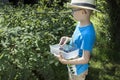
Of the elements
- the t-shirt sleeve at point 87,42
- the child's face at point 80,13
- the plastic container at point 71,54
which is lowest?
the plastic container at point 71,54

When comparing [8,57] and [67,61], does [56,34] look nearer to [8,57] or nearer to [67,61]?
[8,57]

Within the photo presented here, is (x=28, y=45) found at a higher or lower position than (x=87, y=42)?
lower

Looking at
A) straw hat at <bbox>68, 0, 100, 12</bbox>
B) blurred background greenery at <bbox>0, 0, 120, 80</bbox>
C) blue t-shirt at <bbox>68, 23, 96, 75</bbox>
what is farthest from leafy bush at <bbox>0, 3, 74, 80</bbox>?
straw hat at <bbox>68, 0, 100, 12</bbox>

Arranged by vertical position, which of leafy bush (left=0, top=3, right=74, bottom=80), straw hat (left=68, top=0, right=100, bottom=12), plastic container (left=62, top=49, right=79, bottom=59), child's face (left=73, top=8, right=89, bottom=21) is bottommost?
leafy bush (left=0, top=3, right=74, bottom=80)

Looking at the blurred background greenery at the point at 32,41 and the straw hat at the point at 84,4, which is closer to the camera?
the straw hat at the point at 84,4

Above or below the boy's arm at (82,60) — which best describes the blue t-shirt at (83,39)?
above

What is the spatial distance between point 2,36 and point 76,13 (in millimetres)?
1288

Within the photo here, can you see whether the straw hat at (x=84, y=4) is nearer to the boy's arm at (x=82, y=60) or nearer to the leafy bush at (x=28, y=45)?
the boy's arm at (x=82, y=60)

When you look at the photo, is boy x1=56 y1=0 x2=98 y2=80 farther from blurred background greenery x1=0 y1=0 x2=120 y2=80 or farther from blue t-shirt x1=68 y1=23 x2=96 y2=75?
blurred background greenery x1=0 y1=0 x2=120 y2=80

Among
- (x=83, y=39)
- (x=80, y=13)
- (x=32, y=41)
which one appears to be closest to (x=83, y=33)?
(x=83, y=39)

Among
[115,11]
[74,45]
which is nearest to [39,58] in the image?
[74,45]

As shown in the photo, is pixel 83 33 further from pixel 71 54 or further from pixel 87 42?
pixel 71 54

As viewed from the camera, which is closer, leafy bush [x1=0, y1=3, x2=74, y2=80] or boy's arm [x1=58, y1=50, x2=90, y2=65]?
boy's arm [x1=58, y1=50, x2=90, y2=65]

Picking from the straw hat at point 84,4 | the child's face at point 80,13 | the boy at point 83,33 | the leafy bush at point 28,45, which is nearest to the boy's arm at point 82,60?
the boy at point 83,33
